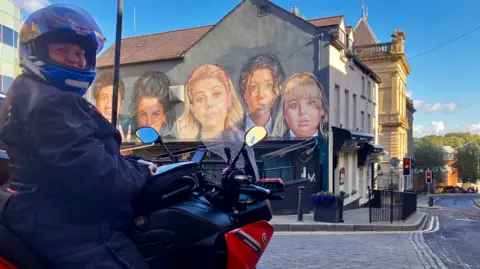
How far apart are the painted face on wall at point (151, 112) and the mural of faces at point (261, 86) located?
194 inches

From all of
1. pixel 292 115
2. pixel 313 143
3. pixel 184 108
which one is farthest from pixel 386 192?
pixel 184 108

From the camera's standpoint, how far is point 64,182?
1.80 meters

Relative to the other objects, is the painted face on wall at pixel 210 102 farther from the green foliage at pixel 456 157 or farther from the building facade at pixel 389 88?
the green foliage at pixel 456 157

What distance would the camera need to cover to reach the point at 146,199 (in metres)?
2.12

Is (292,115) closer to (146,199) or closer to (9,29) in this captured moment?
(146,199)

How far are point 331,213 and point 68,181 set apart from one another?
12050 mm

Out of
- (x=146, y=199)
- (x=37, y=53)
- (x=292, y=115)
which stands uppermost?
(x=292, y=115)

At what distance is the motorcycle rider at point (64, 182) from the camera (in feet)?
5.86

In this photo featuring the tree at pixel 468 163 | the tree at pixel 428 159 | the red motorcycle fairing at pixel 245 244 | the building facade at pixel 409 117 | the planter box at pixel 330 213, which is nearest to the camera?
the red motorcycle fairing at pixel 245 244

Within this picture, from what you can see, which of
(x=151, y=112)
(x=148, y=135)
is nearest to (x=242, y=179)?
(x=148, y=135)

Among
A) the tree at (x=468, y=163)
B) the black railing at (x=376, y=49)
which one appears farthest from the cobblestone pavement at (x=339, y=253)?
the tree at (x=468, y=163)

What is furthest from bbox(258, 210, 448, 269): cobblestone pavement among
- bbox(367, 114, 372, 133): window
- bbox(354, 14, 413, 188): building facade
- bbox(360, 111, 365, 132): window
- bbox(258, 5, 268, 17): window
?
bbox(354, 14, 413, 188): building facade

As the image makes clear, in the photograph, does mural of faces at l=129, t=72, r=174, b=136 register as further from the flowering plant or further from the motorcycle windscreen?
the motorcycle windscreen

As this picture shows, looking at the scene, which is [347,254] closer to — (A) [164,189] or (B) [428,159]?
(A) [164,189]
